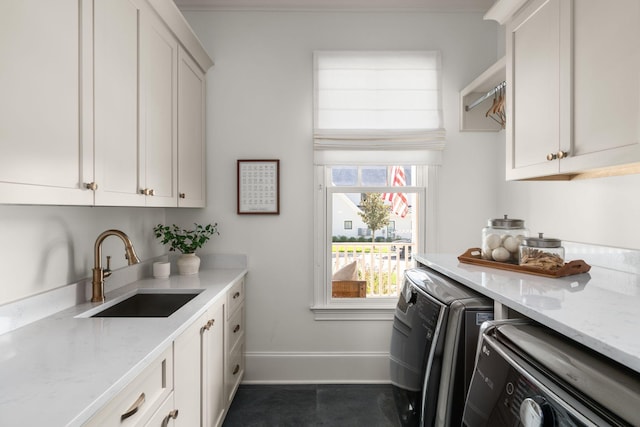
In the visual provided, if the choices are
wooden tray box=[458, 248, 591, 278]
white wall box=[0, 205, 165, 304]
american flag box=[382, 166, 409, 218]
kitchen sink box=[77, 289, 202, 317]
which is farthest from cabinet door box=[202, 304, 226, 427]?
american flag box=[382, 166, 409, 218]

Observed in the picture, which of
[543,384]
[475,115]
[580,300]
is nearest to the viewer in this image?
[543,384]

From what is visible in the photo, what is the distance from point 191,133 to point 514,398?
224 cm

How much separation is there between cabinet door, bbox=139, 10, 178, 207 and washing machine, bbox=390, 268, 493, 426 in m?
1.35

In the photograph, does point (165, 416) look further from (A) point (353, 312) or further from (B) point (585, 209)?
(B) point (585, 209)

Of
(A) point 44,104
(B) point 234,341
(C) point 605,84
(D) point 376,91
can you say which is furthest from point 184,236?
(C) point 605,84

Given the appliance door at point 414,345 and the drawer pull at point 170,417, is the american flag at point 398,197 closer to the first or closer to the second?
the appliance door at point 414,345

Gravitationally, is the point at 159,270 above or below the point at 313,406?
above

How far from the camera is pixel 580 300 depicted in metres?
1.13

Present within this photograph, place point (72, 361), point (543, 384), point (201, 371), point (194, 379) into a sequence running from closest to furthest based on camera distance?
1. point (543, 384)
2. point (72, 361)
3. point (194, 379)
4. point (201, 371)

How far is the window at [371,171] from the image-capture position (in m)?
2.71

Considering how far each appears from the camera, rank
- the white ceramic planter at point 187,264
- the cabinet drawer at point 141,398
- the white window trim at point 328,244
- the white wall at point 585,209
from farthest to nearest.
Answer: the white window trim at point 328,244, the white ceramic planter at point 187,264, the white wall at point 585,209, the cabinet drawer at point 141,398

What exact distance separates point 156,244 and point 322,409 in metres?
1.58

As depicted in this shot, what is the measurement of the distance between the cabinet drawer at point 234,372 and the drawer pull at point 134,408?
1122 mm

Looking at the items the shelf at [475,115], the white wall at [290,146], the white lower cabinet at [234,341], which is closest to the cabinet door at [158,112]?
the white wall at [290,146]
